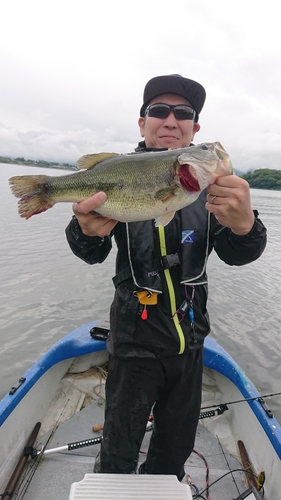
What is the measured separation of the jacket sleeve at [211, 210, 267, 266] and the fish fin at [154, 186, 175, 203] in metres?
0.59

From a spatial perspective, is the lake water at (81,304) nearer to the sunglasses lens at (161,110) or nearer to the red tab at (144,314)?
the red tab at (144,314)

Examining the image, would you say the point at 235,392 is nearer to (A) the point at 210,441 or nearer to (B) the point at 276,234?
(A) the point at 210,441

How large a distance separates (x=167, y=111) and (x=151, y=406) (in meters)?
2.57

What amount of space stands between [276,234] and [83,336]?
75.5 feet

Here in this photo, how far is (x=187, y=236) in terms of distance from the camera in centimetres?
262

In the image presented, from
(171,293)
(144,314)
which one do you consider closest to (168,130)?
(171,293)

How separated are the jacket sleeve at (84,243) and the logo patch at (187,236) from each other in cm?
65

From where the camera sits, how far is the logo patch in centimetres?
262

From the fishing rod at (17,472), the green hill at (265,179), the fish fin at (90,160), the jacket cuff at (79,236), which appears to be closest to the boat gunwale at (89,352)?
the fishing rod at (17,472)

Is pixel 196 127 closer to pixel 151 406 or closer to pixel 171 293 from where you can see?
pixel 171 293

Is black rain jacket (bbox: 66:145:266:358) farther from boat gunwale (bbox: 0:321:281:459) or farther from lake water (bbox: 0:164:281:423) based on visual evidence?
lake water (bbox: 0:164:281:423)

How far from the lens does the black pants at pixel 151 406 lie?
2.49 meters

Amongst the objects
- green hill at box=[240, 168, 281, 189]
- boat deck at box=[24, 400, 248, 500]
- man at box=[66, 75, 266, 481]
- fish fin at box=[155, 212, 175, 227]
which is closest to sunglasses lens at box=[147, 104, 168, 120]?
man at box=[66, 75, 266, 481]

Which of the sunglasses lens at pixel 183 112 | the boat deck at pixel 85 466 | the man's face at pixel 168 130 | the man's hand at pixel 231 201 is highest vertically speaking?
the sunglasses lens at pixel 183 112
